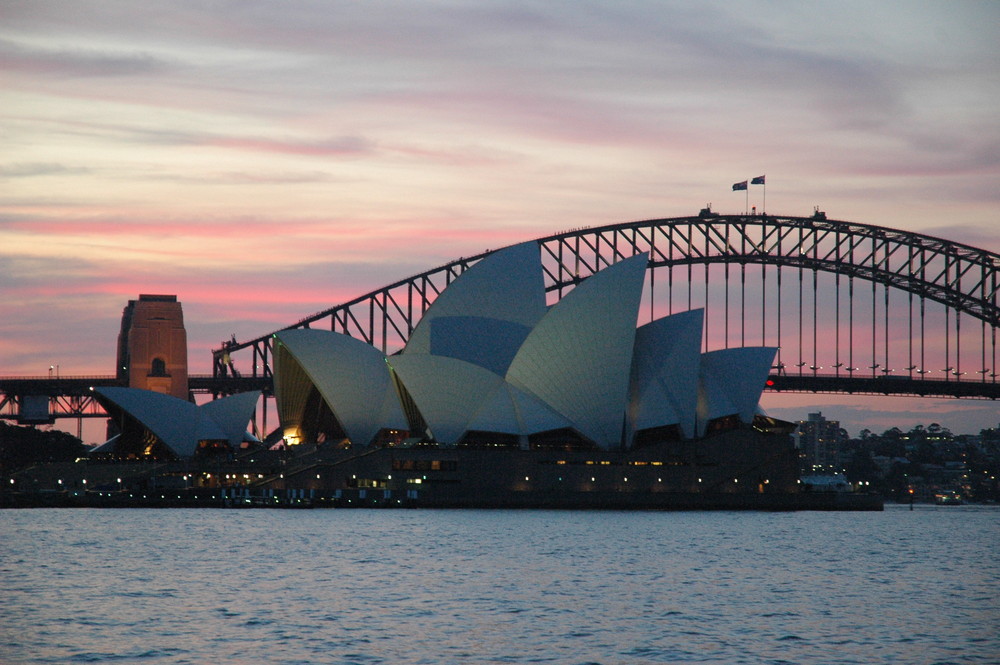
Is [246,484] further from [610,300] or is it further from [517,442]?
[610,300]

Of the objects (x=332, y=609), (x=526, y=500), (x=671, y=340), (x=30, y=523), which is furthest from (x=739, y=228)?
(x=332, y=609)

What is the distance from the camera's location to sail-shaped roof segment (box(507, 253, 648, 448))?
282 ft

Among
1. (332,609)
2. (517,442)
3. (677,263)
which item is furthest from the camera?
(677,263)

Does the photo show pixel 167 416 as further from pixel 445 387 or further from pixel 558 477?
pixel 558 477

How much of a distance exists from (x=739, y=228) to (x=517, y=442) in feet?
92.1

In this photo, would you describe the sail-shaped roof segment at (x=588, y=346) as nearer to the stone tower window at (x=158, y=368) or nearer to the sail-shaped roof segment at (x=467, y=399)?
the sail-shaped roof segment at (x=467, y=399)

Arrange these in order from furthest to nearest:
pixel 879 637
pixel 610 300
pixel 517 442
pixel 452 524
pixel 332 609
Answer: pixel 517 442 → pixel 610 300 → pixel 452 524 → pixel 332 609 → pixel 879 637

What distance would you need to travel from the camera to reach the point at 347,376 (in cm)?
9731

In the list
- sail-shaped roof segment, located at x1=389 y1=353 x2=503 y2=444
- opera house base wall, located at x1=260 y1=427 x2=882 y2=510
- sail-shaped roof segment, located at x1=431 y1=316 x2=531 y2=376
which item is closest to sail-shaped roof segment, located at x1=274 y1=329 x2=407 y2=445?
opera house base wall, located at x1=260 y1=427 x2=882 y2=510

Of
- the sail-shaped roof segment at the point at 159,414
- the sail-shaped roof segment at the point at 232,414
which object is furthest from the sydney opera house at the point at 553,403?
the sail-shaped roof segment at the point at 232,414

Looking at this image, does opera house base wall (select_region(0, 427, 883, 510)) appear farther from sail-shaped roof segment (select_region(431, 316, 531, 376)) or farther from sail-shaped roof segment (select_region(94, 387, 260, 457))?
sail-shaped roof segment (select_region(431, 316, 531, 376))

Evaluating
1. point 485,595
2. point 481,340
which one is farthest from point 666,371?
point 485,595

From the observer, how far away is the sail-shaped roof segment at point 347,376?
96562 millimetres

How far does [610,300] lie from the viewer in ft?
282
